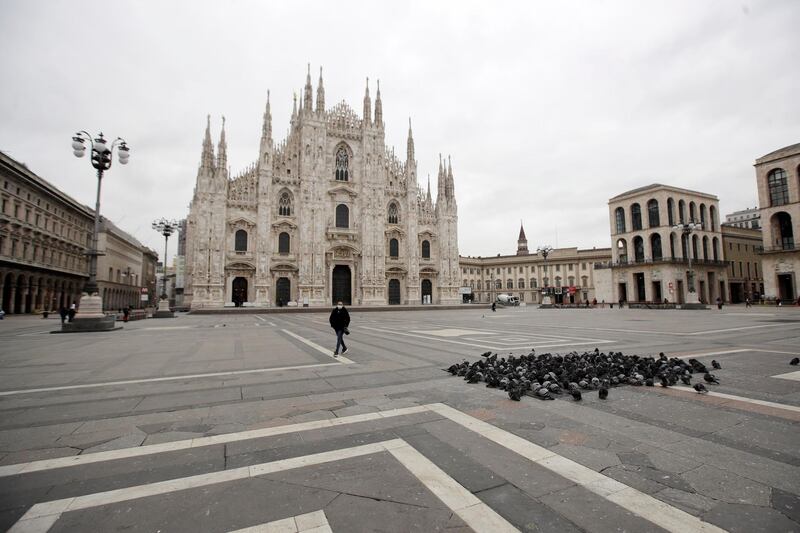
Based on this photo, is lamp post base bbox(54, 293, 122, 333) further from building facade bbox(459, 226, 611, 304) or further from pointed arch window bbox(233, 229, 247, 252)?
building facade bbox(459, 226, 611, 304)

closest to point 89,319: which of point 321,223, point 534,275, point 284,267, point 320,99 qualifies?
point 284,267

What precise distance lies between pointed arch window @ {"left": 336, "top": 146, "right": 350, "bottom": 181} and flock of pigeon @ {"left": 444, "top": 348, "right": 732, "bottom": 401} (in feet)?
136

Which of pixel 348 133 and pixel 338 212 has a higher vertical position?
pixel 348 133

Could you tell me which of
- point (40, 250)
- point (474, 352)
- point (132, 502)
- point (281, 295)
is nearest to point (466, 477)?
point (132, 502)

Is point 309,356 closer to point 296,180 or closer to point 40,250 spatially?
point 296,180

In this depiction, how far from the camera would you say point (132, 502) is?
2529 mm

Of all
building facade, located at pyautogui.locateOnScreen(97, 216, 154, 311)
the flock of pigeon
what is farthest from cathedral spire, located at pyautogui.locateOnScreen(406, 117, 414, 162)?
the flock of pigeon

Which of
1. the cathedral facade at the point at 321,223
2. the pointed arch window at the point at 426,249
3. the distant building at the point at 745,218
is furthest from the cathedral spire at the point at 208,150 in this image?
the distant building at the point at 745,218

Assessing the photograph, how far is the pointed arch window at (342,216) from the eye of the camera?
4456cm

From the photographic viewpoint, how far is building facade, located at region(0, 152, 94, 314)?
3303 centimetres

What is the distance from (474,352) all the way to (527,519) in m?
6.87

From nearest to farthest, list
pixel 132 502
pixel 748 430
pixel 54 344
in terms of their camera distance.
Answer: pixel 132 502, pixel 748 430, pixel 54 344

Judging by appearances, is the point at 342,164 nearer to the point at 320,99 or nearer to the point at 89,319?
the point at 320,99

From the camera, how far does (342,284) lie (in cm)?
4434
